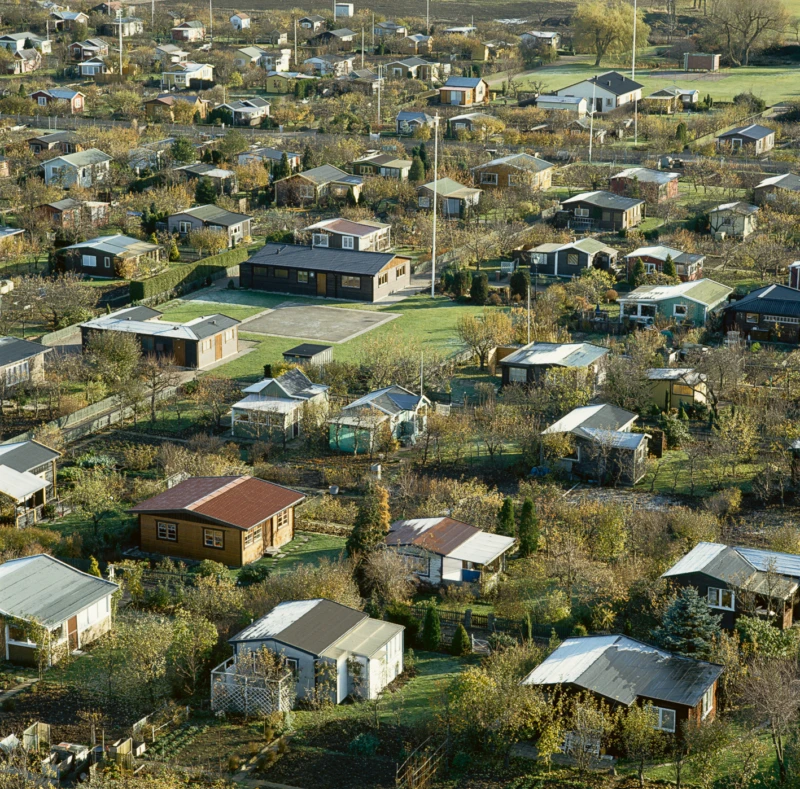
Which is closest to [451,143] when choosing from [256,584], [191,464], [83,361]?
[83,361]

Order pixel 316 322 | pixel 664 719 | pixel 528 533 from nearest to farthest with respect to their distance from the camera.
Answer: pixel 664 719 → pixel 528 533 → pixel 316 322

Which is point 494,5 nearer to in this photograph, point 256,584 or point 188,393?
point 188,393

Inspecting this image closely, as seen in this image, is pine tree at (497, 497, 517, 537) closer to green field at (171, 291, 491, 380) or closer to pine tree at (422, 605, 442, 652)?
pine tree at (422, 605, 442, 652)

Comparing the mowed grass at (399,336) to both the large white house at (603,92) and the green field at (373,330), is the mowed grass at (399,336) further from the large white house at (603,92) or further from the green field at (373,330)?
the large white house at (603,92)

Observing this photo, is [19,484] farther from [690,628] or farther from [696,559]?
[690,628]

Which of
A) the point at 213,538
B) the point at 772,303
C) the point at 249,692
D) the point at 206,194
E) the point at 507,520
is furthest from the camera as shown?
the point at 206,194

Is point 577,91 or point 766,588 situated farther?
point 577,91

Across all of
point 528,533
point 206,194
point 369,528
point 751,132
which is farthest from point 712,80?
point 369,528
